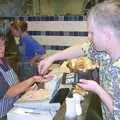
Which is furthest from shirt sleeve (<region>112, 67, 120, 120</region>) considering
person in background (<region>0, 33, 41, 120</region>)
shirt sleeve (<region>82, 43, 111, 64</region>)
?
person in background (<region>0, 33, 41, 120</region>)

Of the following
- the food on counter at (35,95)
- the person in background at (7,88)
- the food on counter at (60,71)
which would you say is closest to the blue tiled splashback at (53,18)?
the food on counter at (60,71)

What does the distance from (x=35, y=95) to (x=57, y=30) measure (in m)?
2.41

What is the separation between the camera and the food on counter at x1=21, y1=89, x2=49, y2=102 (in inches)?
79.0

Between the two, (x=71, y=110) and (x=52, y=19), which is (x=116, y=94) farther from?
(x=52, y=19)

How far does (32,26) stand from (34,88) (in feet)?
7.49

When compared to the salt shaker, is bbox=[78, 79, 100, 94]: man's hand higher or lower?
higher

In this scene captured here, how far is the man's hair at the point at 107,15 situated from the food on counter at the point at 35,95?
31.1 inches

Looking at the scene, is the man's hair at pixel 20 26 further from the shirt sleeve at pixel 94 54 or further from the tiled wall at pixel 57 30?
the shirt sleeve at pixel 94 54

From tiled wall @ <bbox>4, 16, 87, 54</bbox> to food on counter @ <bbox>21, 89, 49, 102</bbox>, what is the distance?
87.4 inches

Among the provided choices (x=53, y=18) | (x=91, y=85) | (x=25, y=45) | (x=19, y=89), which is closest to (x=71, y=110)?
(x=91, y=85)

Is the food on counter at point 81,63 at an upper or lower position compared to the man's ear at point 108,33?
lower

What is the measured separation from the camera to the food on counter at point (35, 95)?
2008 millimetres

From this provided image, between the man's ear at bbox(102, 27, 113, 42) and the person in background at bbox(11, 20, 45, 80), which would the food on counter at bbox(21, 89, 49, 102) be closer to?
the man's ear at bbox(102, 27, 113, 42)

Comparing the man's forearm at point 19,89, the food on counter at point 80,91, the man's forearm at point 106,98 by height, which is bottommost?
the man's forearm at point 19,89
